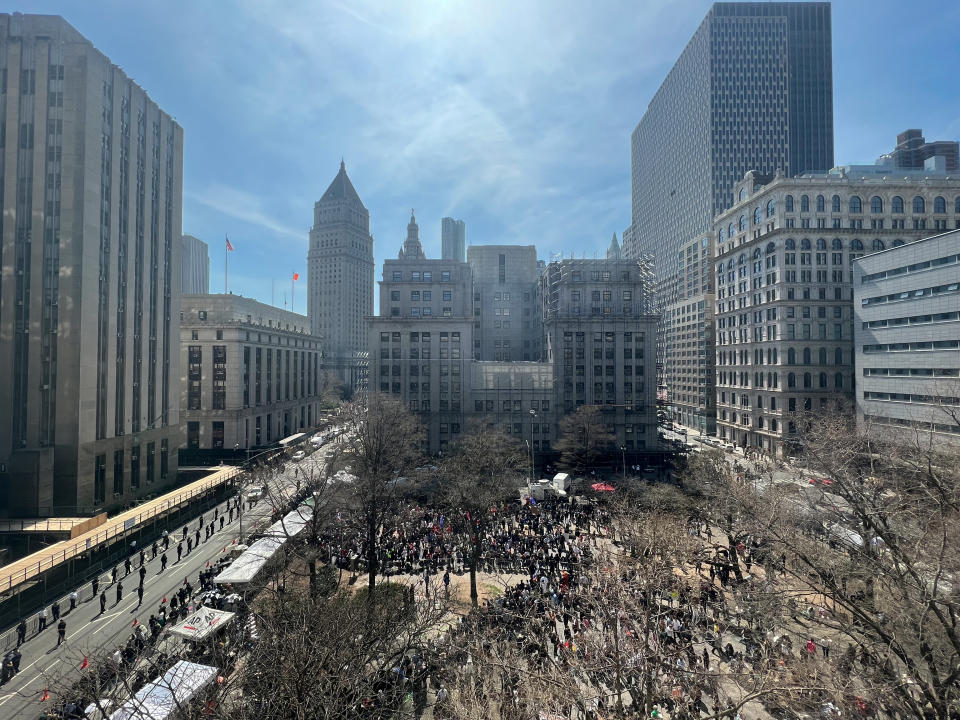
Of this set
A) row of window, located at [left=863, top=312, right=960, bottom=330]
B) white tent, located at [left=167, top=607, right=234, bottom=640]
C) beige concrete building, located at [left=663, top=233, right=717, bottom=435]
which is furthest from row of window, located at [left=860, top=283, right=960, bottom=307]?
white tent, located at [left=167, top=607, right=234, bottom=640]

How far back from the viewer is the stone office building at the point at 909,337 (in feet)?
152

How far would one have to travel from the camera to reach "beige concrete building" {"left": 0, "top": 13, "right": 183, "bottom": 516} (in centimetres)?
4266

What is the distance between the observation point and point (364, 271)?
180625 mm

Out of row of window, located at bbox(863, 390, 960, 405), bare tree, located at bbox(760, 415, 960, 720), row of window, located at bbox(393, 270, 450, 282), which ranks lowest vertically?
bare tree, located at bbox(760, 415, 960, 720)

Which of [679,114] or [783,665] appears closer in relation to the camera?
[783,665]

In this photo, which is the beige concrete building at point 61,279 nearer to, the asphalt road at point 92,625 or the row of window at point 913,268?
the asphalt road at point 92,625

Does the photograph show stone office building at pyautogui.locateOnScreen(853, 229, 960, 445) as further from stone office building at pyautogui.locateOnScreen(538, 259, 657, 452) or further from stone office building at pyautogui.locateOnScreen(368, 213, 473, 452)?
stone office building at pyautogui.locateOnScreen(368, 213, 473, 452)

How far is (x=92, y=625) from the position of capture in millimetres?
25625

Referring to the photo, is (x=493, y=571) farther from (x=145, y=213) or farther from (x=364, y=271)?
(x=364, y=271)

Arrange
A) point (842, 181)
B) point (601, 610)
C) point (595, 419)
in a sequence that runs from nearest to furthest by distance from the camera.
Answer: point (601, 610) < point (595, 419) < point (842, 181)

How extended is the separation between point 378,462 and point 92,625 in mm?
18695

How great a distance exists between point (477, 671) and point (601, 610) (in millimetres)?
4810

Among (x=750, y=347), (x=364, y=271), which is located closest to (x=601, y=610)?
(x=750, y=347)

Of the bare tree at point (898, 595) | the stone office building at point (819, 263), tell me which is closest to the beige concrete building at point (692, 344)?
the stone office building at point (819, 263)
